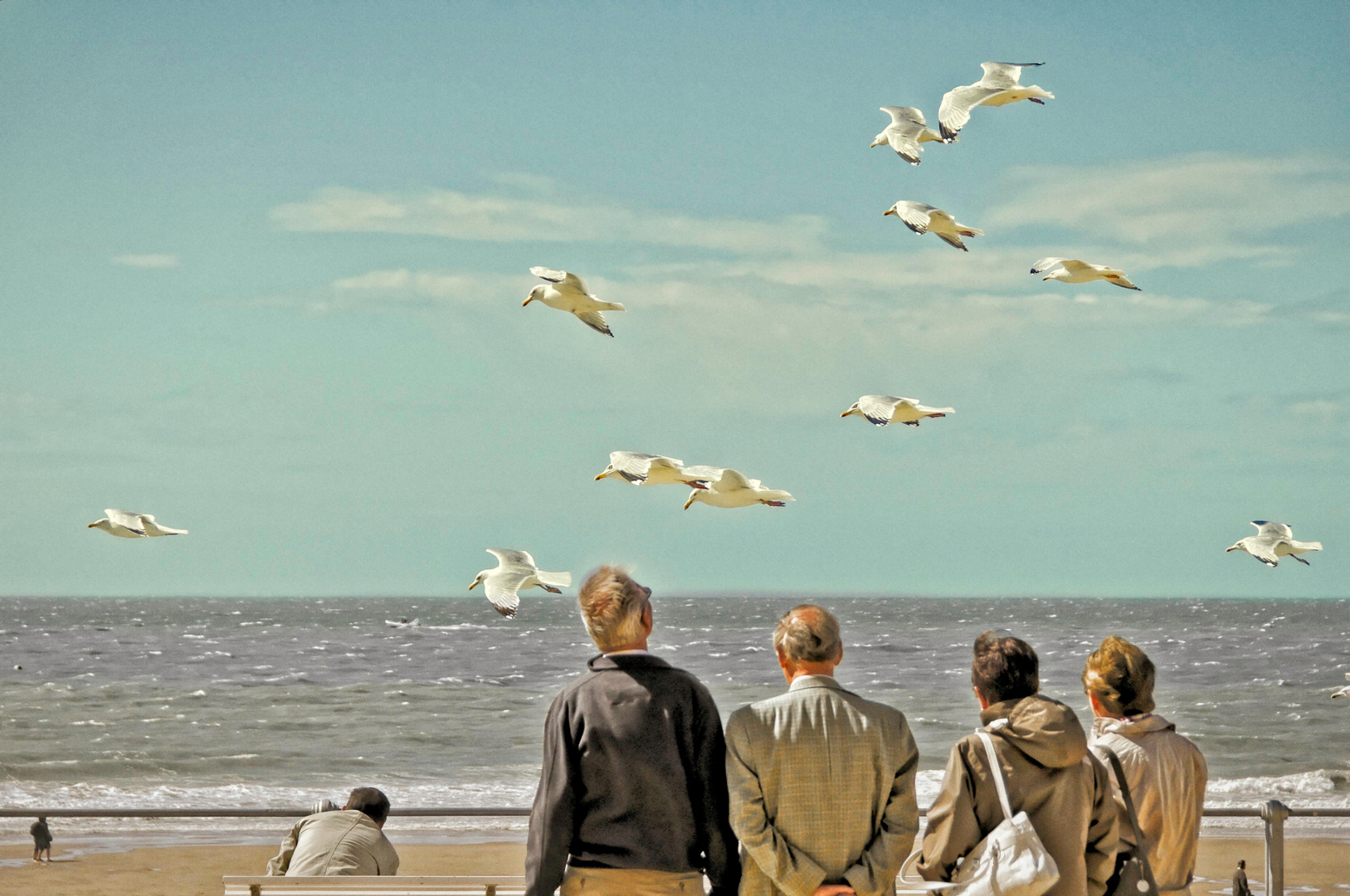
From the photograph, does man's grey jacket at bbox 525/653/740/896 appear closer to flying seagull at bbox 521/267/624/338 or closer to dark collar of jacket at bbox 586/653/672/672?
dark collar of jacket at bbox 586/653/672/672

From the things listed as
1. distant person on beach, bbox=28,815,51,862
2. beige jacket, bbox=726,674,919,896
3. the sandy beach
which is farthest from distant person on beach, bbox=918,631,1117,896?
distant person on beach, bbox=28,815,51,862

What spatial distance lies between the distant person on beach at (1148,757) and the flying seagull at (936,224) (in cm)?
558

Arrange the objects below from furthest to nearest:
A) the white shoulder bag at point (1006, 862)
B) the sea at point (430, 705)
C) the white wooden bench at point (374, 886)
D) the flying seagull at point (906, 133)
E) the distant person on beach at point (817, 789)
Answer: the sea at point (430, 705) → the flying seagull at point (906, 133) → the white wooden bench at point (374, 886) → the distant person on beach at point (817, 789) → the white shoulder bag at point (1006, 862)

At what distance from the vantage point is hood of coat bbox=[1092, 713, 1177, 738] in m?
3.08

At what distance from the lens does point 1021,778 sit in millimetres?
2727

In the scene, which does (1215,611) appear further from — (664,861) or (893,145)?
(664,861)

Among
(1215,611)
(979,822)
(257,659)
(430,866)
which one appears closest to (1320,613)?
(1215,611)

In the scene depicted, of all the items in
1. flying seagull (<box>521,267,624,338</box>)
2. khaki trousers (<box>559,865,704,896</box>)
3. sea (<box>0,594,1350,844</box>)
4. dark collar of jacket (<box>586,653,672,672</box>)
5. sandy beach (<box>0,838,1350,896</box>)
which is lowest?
sea (<box>0,594,1350,844</box>)

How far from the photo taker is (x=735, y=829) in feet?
9.17

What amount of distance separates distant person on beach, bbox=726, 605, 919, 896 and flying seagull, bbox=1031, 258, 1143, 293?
6.63 m

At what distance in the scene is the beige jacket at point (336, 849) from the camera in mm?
3951

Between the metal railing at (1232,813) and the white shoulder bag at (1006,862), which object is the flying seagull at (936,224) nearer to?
the metal railing at (1232,813)

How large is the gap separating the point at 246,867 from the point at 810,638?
9.43 metres

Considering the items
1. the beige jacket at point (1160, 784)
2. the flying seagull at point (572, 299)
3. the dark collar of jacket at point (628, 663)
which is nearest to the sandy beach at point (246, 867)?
the flying seagull at point (572, 299)
